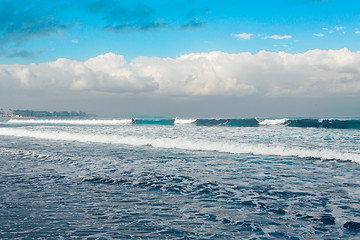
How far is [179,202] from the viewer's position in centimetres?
651

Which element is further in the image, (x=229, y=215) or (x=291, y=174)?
(x=291, y=174)

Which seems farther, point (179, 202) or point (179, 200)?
point (179, 200)

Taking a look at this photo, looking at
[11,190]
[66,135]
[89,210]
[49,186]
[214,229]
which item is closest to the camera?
[214,229]

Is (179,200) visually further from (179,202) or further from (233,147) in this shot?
(233,147)

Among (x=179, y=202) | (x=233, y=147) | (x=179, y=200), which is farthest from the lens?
(x=233, y=147)

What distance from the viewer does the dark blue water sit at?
4.72 m

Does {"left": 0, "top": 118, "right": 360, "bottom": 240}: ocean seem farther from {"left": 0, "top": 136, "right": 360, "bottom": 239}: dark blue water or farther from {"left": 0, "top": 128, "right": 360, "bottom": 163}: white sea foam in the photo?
{"left": 0, "top": 128, "right": 360, "bottom": 163}: white sea foam

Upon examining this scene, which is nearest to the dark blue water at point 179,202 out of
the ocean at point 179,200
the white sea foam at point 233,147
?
the ocean at point 179,200

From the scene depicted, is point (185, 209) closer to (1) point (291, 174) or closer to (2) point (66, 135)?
(1) point (291, 174)

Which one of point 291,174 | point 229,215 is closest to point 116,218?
point 229,215

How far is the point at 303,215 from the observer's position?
559cm

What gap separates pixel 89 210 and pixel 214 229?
263cm

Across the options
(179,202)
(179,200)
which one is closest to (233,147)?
(179,200)

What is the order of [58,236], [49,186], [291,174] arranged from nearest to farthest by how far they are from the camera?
[58,236] < [49,186] < [291,174]
